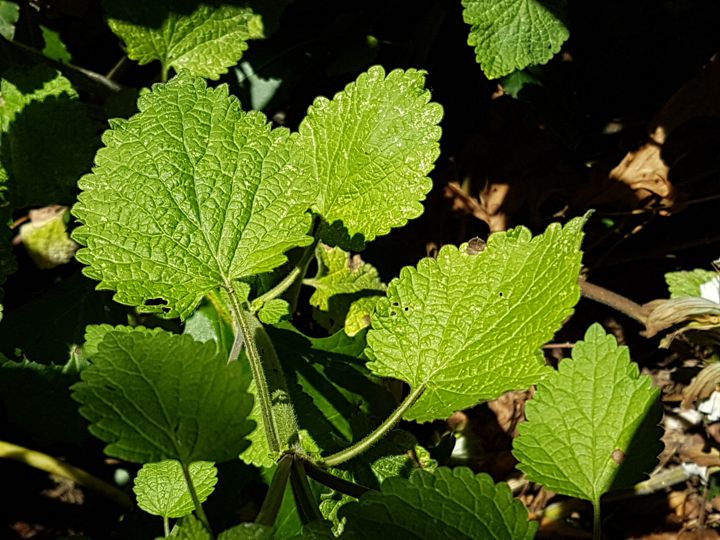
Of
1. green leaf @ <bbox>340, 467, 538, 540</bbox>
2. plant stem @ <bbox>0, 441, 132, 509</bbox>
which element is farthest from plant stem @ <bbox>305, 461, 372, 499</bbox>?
plant stem @ <bbox>0, 441, 132, 509</bbox>

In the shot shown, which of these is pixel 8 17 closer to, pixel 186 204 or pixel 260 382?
pixel 186 204

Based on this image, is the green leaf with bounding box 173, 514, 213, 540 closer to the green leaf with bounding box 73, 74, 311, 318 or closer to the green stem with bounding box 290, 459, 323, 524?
the green stem with bounding box 290, 459, 323, 524

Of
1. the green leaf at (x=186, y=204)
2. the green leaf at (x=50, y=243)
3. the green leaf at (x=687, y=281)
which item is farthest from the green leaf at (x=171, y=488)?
the green leaf at (x=687, y=281)

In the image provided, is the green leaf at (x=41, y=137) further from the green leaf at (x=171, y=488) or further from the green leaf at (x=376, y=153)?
the green leaf at (x=171, y=488)

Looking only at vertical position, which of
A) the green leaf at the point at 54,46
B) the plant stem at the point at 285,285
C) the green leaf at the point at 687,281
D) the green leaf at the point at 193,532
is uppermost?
the green leaf at the point at 54,46

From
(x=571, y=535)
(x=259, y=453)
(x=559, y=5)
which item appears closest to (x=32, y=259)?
(x=259, y=453)

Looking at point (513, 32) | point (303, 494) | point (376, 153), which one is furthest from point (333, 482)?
point (513, 32)
